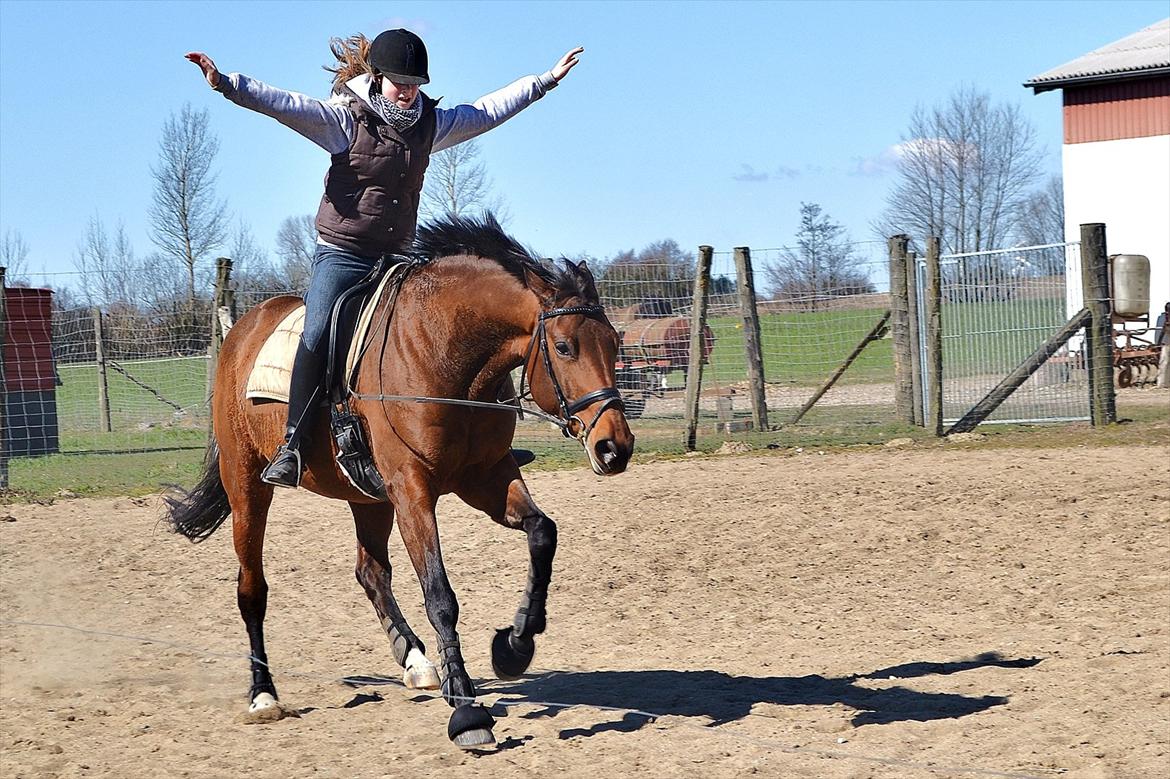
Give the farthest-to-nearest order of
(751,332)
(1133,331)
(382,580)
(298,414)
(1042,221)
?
(1042,221) → (1133,331) → (751,332) → (382,580) → (298,414)

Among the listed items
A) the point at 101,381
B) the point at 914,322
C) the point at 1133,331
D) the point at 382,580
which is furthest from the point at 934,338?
the point at 101,381

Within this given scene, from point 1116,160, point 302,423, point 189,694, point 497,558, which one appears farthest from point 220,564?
point 1116,160

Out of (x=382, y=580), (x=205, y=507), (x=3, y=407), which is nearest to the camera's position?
(x=382, y=580)

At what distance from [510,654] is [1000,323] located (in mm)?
11996

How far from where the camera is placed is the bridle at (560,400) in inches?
207

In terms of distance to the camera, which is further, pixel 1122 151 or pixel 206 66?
pixel 1122 151

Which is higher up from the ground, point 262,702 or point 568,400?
point 568,400

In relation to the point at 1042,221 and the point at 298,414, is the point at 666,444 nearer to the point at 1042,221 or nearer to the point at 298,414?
the point at 298,414

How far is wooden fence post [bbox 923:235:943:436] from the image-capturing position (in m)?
14.8

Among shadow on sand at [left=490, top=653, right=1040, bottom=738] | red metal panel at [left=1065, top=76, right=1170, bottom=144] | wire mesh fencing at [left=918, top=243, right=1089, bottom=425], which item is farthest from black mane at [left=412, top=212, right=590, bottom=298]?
red metal panel at [left=1065, top=76, right=1170, bottom=144]

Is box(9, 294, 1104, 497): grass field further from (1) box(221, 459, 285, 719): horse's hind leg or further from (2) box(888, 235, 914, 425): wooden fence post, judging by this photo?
(1) box(221, 459, 285, 719): horse's hind leg

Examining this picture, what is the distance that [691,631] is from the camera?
25.7 feet

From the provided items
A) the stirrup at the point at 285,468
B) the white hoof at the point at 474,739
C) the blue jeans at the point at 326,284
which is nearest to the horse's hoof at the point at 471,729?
the white hoof at the point at 474,739

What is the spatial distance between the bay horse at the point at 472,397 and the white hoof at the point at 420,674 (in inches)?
28.7
